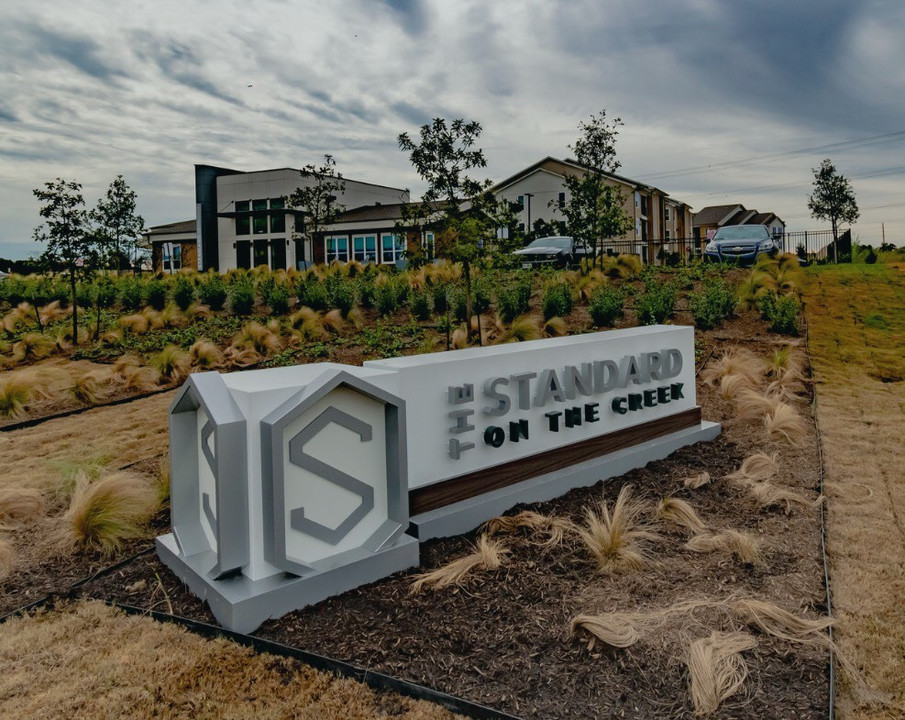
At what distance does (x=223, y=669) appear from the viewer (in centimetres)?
321

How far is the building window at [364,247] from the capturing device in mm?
41875

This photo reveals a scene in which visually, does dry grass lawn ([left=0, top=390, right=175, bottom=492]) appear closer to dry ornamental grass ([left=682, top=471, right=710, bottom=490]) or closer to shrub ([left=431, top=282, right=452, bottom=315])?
dry ornamental grass ([left=682, top=471, right=710, bottom=490])

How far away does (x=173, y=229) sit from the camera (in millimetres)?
52344

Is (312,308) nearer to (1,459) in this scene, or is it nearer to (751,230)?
(1,459)

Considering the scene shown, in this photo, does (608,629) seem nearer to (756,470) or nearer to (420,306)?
(756,470)

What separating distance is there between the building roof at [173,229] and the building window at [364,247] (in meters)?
16.0

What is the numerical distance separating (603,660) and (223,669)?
71.1 inches

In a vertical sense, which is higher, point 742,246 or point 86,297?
point 742,246

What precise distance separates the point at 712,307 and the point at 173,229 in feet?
160

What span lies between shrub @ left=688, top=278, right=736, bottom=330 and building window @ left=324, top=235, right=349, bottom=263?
31.9m

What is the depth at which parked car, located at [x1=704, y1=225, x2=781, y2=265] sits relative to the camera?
65.3ft

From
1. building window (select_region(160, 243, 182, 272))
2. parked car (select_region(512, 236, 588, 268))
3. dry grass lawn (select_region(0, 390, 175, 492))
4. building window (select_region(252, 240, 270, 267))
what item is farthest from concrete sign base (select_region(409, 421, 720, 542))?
building window (select_region(160, 243, 182, 272))

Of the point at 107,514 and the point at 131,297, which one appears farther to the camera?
the point at 131,297

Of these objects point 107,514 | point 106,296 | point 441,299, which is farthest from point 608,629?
point 106,296
